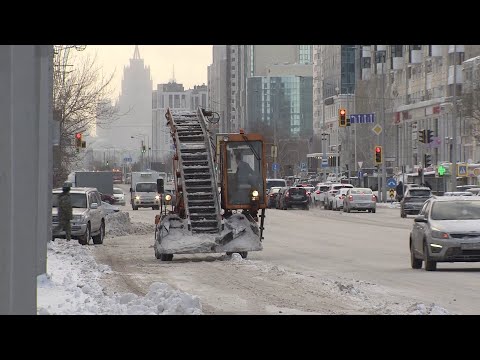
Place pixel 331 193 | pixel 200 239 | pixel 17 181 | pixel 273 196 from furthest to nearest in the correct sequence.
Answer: pixel 273 196 → pixel 331 193 → pixel 200 239 → pixel 17 181

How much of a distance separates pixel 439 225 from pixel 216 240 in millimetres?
6712

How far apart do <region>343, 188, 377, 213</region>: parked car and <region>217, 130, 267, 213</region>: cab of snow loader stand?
122 feet

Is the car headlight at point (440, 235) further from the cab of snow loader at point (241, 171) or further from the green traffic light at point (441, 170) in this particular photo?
the green traffic light at point (441, 170)

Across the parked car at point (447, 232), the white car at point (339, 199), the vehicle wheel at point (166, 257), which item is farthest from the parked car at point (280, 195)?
the parked car at point (447, 232)

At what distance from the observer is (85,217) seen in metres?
38.2

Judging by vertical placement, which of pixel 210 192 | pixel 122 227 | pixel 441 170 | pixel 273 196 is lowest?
pixel 122 227

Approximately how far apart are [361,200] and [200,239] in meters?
40.7

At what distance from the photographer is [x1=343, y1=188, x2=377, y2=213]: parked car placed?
2788 inches

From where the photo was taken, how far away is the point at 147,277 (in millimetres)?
25547

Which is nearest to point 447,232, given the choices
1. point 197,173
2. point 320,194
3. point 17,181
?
point 197,173

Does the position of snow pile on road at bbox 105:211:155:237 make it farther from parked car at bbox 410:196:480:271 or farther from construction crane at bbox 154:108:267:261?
parked car at bbox 410:196:480:271

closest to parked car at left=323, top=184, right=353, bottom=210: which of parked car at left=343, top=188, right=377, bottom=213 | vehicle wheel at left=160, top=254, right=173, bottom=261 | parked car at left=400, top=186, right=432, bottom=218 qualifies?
parked car at left=343, top=188, right=377, bottom=213

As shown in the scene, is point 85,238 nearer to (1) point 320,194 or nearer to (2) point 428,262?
(2) point 428,262
